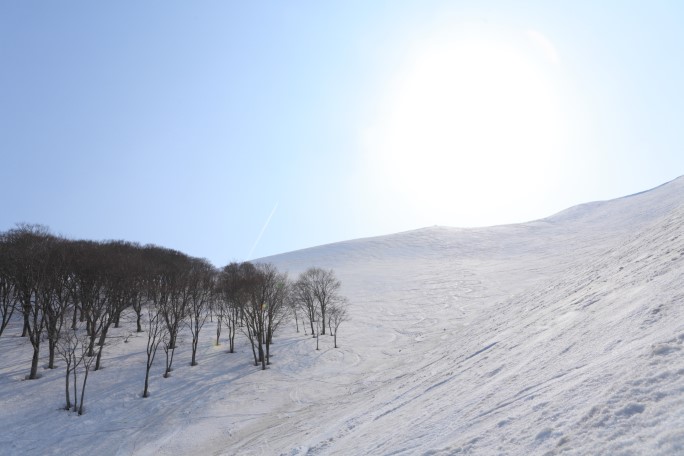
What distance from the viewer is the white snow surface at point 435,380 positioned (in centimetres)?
595

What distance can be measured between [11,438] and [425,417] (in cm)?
2676

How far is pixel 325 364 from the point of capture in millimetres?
36875

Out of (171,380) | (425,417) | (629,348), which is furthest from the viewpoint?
(171,380)

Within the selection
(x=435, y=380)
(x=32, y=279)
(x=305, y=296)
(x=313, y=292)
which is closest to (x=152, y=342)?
(x=32, y=279)

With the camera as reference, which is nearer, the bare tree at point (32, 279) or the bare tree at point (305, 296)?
the bare tree at point (32, 279)

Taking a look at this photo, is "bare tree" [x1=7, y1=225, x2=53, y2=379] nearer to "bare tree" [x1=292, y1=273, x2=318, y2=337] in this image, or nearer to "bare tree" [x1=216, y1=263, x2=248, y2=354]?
"bare tree" [x1=216, y1=263, x2=248, y2=354]

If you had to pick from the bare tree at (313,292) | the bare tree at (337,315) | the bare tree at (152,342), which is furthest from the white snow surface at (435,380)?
the bare tree at (313,292)

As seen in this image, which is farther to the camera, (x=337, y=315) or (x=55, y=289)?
(x=337, y=315)

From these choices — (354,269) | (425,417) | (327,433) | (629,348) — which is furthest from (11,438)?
(354,269)

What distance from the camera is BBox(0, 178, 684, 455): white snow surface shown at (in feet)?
19.5

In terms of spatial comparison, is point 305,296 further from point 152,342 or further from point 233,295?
point 152,342

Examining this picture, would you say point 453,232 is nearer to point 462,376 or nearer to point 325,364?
point 325,364

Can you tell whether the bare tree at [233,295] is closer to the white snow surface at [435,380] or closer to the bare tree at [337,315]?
the white snow surface at [435,380]

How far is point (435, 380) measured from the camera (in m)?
14.1
